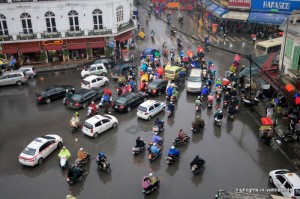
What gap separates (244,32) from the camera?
58.8 metres

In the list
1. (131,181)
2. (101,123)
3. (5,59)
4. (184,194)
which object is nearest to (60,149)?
(101,123)

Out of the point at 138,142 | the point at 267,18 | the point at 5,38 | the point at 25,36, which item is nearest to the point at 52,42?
the point at 25,36

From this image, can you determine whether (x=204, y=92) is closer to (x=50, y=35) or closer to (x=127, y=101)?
(x=127, y=101)

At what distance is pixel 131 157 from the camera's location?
25.1m

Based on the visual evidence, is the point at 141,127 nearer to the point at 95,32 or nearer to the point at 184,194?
the point at 184,194

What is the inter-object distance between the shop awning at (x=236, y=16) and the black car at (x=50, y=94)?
33.8 meters

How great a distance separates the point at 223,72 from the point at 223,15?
2000 cm

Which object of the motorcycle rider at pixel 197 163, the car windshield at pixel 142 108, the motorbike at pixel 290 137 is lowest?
the motorbike at pixel 290 137

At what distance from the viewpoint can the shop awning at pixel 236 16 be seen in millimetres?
56550

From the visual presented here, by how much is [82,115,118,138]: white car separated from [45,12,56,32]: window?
21.4m

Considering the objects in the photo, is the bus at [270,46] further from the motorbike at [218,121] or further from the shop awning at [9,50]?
the shop awning at [9,50]

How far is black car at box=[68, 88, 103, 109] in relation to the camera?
1262 inches

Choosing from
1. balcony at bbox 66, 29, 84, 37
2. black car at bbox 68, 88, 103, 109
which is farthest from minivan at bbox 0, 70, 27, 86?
balcony at bbox 66, 29, 84, 37

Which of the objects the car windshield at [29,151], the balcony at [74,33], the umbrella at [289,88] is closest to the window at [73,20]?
the balcony at [74,33]
